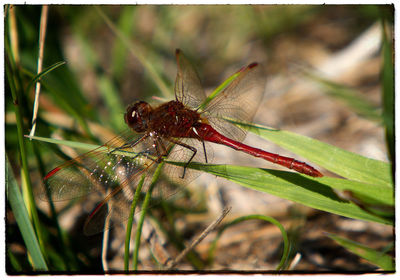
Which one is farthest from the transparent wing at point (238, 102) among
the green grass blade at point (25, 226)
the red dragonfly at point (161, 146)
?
the green grass blade at point (25, 226)

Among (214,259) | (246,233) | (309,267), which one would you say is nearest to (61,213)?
(214,259)

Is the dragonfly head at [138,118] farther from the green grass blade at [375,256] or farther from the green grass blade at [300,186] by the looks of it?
the green grass blade at [375,256]

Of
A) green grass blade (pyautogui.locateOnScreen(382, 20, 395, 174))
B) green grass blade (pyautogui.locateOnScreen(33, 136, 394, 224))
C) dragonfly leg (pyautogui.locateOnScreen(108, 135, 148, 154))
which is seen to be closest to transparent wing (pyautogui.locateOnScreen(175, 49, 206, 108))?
dragonfly leg (pyautogui.locateOnScreen(108, 135, 148, 154))

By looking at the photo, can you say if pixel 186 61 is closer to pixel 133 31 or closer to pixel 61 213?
pixel 61 213

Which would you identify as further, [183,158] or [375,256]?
[183,158]

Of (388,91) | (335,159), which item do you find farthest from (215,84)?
(388,91)

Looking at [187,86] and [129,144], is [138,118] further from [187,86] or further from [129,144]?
[187,86]
